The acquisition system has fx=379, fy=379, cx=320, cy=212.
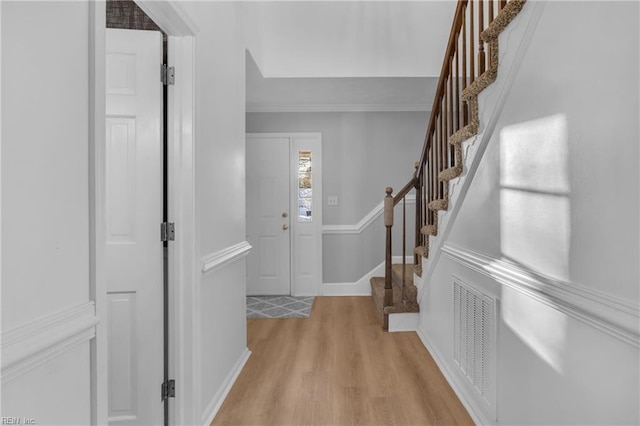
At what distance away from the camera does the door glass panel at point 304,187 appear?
4.89m

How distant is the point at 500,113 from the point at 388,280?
2.02 metres

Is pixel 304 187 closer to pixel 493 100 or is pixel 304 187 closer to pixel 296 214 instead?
pixel 296 214

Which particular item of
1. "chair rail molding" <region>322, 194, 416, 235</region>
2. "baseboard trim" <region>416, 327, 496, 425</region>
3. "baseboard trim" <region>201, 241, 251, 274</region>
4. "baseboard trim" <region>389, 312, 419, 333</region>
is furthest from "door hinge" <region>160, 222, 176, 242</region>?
"chair rail molding" <region>322, 194, 416, 235</region>

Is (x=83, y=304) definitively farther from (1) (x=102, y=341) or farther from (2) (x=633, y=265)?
(2) (x=633, y=265)

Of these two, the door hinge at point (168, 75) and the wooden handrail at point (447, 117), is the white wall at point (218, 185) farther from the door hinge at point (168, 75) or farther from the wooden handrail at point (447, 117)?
the wooden handrail at point (447, 117)

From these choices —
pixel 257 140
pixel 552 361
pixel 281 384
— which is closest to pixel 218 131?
pixel 281 384

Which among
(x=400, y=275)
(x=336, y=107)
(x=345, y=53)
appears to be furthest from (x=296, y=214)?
(x=345, y=53)

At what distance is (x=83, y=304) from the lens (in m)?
1.02

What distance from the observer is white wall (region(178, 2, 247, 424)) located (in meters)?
1.88

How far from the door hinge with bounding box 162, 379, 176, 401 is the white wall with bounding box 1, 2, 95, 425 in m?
0.76

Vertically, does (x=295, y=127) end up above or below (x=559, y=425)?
above

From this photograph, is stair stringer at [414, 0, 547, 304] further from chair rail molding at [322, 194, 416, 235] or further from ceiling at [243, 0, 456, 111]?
chair rail molding at [322, 194, 416, 235]

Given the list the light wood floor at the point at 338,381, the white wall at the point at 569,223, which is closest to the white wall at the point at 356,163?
the light wood floor at the point at 338,381

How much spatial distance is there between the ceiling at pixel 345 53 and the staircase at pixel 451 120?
0.53m
